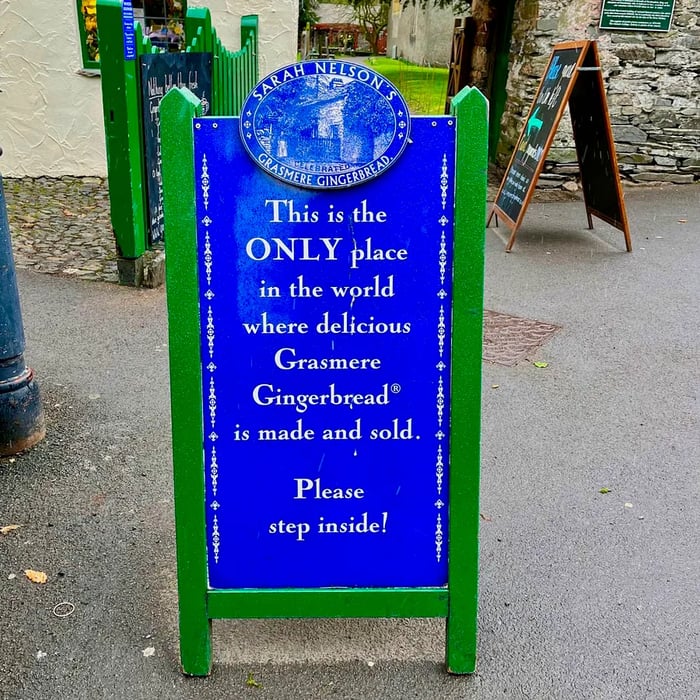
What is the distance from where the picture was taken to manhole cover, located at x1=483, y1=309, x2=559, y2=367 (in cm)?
526

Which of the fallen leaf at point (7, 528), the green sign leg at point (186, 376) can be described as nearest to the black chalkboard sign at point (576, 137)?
the fallen leaf at point (7, 528)

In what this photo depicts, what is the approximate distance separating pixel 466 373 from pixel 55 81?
29.0 ft

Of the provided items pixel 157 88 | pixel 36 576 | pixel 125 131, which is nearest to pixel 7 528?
pixel 36 576

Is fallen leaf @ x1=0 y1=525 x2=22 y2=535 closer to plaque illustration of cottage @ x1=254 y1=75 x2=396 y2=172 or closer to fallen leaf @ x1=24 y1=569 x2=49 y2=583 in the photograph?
fallen leaf @ x1=24 y1=569 x2=49 y2=583

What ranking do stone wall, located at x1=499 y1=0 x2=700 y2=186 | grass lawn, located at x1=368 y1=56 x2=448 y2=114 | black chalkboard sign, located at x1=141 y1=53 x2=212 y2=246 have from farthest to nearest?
grass lawn, located at x1=368 y1=56 x2=448 y2=114
stone wall, located at x1=499 y1=0 x2=700 y2=186
black chalkboard sign, located at x1=141 y1=53 x2=212 y2=246

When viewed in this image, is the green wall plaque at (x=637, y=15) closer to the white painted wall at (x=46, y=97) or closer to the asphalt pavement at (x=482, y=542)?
the asphalt pavement at (x=482, y=542)

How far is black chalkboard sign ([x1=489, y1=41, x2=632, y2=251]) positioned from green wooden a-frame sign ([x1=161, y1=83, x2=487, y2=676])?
5.14 m

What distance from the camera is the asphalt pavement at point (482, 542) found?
2604 mm

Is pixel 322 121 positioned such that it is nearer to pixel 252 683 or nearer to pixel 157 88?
pixel 252 683

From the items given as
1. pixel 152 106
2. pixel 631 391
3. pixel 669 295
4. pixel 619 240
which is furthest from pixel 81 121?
pixel 631 391

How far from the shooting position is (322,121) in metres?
2.19

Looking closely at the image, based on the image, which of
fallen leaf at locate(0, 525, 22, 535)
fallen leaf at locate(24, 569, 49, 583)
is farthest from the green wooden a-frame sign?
fallen leaf at locate(0, 525, 22, 535)

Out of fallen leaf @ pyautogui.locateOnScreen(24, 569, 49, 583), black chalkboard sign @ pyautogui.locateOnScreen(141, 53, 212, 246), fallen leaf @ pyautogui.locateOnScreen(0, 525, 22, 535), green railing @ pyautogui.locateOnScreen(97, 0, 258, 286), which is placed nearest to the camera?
fallen leaf @ pyautogui.locateOnScreen(24, 569, 49, 583)

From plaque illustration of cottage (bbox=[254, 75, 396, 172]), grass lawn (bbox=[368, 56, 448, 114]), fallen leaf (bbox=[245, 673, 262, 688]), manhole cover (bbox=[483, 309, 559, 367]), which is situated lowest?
grass lawn (bbox=[368, 56, 448, 114])
